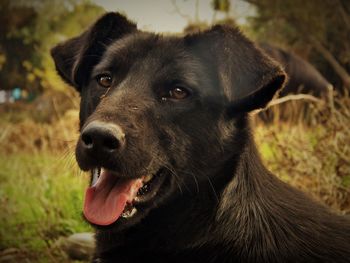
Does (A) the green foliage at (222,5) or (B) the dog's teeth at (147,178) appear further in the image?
(A) the green foliage at (222,5)

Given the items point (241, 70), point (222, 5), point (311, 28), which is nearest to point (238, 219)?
point (241, 70)

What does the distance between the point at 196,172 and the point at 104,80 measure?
0.80 m

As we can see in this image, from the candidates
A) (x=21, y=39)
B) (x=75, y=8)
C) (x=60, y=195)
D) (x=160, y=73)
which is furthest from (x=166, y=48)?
(x=21, y=39)

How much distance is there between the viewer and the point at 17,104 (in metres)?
15.7

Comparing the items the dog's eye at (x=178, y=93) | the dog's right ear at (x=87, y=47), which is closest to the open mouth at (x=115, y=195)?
the dog's eye at (x=178, y=93)

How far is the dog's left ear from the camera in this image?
284 centimetres

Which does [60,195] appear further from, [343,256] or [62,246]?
[343,256]

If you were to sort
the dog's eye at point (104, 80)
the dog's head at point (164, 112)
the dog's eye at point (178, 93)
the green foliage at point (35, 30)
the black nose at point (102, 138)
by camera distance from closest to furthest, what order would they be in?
the black nose at point (102, 138) → the dog's head at point (164, 112) → the dog's eye at point (178, 93) → the dog's eye at point (104, 80) → the green foliage at point (35, 30)

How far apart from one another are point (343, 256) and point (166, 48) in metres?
1.57

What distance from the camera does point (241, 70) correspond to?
2.88m

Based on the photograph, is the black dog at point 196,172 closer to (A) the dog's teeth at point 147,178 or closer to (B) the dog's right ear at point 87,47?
(A) the dog's teeth at point 147,178

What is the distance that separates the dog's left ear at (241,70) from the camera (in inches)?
112

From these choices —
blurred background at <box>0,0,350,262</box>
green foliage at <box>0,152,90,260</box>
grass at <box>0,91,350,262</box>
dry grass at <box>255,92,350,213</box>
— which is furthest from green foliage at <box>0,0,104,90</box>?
dry grass at <box>255,92,350,213</box>

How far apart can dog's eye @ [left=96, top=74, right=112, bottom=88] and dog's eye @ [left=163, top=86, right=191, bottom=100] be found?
1.36 ft
